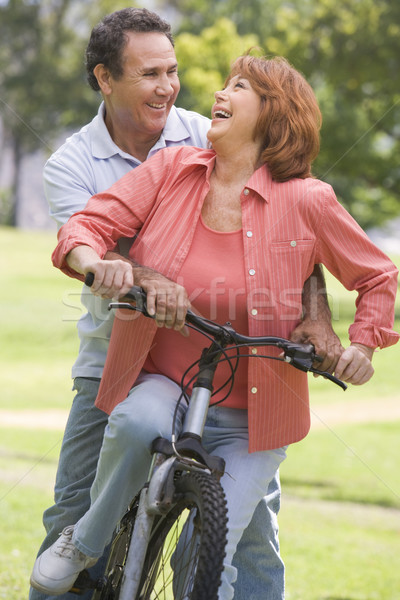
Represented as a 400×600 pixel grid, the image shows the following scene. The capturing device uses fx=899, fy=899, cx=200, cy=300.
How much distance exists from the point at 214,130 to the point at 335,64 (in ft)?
59.0

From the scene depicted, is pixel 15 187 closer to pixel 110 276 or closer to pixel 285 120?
pixel 285 120

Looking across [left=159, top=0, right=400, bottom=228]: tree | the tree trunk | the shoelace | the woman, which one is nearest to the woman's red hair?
the woman

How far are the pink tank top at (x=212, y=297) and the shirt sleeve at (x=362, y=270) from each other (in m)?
0.32

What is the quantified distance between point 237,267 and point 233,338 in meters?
0.32

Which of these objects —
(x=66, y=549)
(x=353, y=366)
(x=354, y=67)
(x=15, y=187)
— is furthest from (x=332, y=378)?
(x=15, y=187)

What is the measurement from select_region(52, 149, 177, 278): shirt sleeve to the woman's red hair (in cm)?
39

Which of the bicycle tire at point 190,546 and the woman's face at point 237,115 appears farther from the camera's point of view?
the woman's face at point 237,115

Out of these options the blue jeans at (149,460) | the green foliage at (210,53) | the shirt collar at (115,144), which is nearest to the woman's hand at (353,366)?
the blue jeans at (149,460)

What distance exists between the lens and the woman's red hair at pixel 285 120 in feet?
10.1

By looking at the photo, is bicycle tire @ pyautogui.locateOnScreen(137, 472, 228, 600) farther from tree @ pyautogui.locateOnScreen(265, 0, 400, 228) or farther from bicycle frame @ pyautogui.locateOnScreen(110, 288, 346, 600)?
tree @ pyautogui.locateOnScreen(265, 0, 400, 228)

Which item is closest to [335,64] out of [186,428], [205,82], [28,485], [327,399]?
[205,82]

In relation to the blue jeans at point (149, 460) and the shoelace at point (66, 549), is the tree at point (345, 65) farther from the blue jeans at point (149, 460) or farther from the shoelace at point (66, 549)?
the shoelace at point (66, 549)

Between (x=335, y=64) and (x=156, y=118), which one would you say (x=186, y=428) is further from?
(x=335, y=64)

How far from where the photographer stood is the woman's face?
3.09 metres
